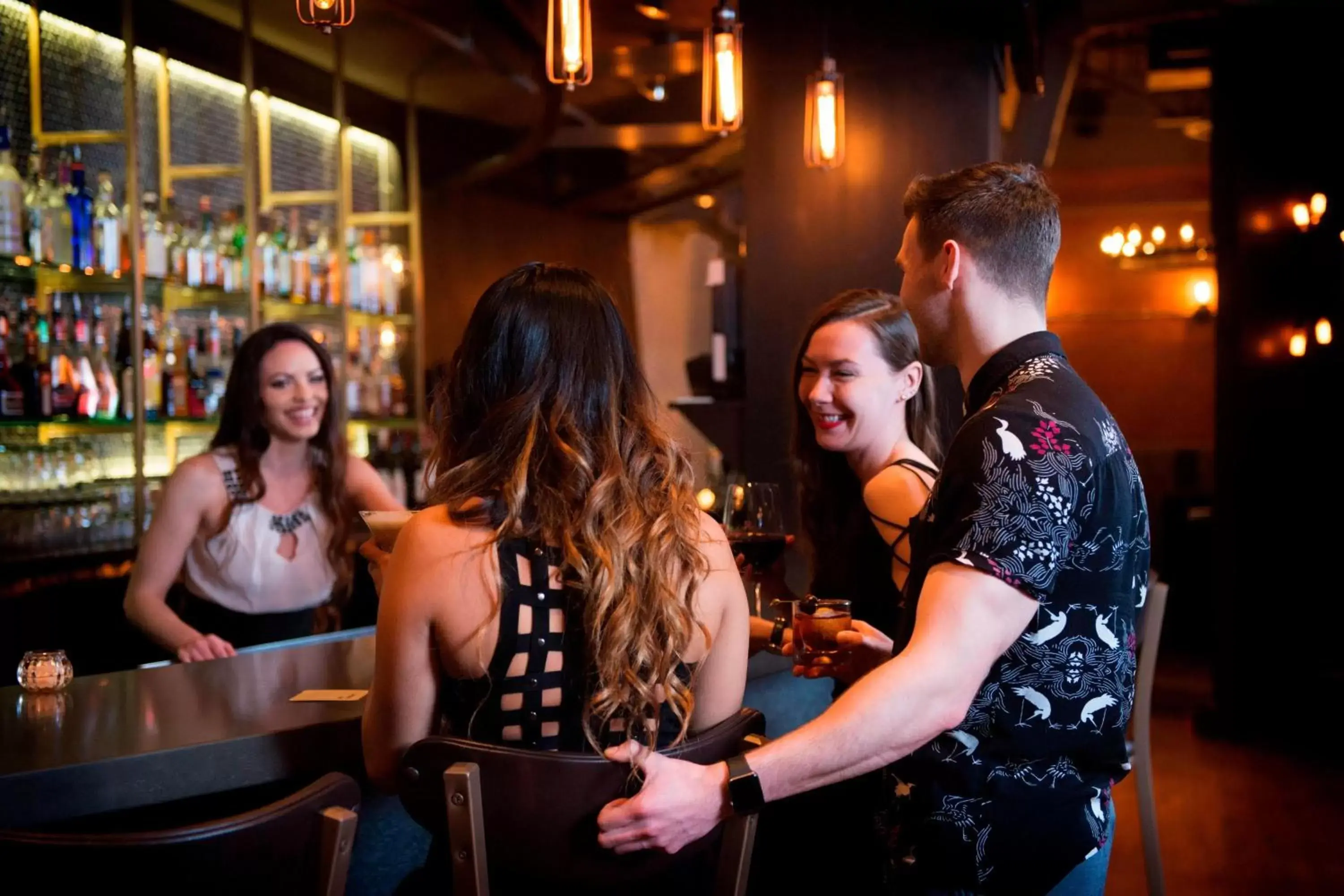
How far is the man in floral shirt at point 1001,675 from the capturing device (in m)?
1.33

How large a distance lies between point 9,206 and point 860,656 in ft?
10.5

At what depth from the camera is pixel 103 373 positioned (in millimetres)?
4121

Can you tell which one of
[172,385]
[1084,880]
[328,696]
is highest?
[172,385]

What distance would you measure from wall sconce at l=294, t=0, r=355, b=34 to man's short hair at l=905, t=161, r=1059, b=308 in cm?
110

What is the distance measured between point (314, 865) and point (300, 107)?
4989 millimetres

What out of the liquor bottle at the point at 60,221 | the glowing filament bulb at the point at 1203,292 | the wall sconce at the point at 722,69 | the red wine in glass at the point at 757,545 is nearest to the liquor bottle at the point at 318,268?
the liquor bottle at the point at 60,221

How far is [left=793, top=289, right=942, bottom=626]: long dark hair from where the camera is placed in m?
2.07

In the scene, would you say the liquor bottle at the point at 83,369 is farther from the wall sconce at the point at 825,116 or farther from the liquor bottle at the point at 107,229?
the wall sconce at the point at 825,116

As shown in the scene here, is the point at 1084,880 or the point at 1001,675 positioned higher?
the point at 1001,675

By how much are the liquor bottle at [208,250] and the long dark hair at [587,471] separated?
3.34 metres

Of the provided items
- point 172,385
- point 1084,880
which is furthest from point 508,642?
point 172,385

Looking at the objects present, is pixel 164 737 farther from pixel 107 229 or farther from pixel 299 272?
pixel 299 272

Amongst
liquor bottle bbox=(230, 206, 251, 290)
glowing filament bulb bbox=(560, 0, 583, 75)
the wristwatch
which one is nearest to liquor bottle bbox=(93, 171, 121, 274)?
liquor bottle bbox=(230, 206, 251, 290)

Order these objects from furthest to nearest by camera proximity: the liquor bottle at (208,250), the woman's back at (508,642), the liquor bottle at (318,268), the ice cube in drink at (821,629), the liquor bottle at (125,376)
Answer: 1. the liquor bottle at (318,268)
2. the liquor bottle at (208,250)
3. the liquor bottle at (125,376)
4. the ice cube in drink at (821,629)
5. the woman's back at (508,642)
